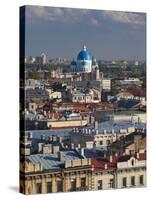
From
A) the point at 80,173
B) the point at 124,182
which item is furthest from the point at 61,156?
the point at 124,182

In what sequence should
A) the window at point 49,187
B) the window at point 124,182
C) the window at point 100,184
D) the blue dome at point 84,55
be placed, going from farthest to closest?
the window at point 124,182
the window at point 100,184
the blue dome at point 84,55
the window at point 49,187

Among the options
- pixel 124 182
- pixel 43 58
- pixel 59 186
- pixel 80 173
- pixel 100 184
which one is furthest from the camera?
pixel 124 182

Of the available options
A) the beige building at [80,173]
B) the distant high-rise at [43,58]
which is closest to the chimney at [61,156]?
the beige building at [80,173]

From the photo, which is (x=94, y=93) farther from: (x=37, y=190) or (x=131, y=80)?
(x=37, y=190)

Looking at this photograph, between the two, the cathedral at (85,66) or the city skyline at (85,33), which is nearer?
the city skyline at (85,33)

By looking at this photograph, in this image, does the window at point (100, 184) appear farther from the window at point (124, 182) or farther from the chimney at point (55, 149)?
the chimney at point (55, 149)

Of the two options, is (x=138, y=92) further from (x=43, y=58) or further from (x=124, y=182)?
(x=43, y=58)

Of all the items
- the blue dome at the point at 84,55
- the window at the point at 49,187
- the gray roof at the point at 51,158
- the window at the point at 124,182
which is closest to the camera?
the gray roof at the point at 51,158

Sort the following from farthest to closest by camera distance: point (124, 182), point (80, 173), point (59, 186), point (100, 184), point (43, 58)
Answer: point (124, 182)
point (100, 184)
point (80, 173)
point (59, 186)
point (43, 58)

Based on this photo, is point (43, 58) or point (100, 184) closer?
point (43, 58)

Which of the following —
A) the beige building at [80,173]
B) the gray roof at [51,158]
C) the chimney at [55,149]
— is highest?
the chimney at [55,149]

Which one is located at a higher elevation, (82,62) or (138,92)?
(82,62)
